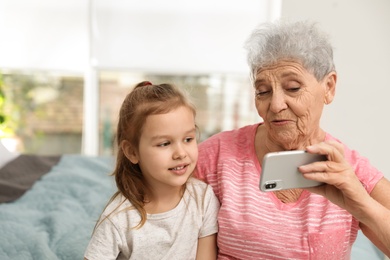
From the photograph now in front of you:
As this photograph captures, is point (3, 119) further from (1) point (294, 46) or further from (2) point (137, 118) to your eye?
(1) point (294, 46)

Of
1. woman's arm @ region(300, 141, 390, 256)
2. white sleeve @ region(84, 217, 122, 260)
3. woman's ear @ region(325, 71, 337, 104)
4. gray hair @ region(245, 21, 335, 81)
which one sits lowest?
white sleeve @ region(84, 217, 122, 260)

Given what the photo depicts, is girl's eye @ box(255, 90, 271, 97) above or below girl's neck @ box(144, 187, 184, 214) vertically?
above

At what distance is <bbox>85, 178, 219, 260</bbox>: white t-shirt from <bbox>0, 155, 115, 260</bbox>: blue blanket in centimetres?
52

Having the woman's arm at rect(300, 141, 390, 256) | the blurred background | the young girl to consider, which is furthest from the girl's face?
the blurred background

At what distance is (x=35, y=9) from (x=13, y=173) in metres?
1.80

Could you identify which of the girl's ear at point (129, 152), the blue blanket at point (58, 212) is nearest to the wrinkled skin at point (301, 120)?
the girl's ear at point (129, 152)

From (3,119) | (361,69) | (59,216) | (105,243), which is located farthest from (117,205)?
(3,119)

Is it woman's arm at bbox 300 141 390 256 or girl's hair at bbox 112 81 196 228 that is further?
girl's hair at bbox 112 81 196 228

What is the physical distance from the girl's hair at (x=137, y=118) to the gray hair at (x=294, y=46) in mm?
259

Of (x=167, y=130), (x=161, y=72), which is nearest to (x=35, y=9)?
(x=161, y=72)

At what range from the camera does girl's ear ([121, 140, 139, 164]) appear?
4.72ft

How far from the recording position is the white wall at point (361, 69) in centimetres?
298

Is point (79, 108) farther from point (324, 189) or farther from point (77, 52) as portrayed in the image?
point (324, 189)

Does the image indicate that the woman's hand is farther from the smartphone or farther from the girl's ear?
the girl's ear
